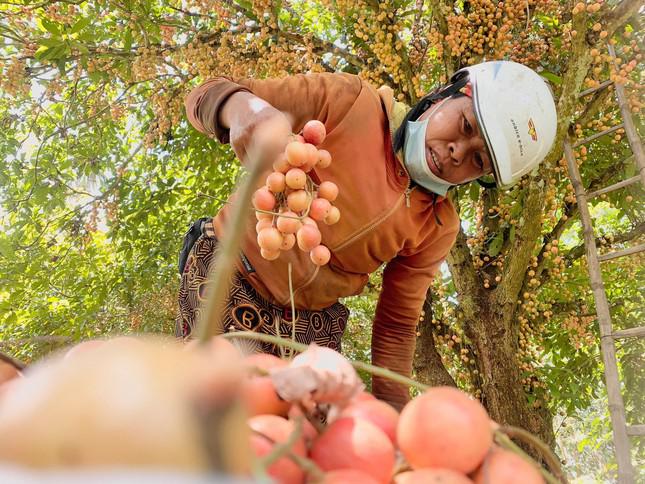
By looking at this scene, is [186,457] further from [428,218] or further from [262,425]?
[428,218]

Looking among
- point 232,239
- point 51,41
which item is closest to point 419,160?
point 232,239

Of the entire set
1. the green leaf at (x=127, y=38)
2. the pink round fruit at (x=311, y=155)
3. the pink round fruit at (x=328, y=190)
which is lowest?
the pink round fruit at (x=328, y=190)

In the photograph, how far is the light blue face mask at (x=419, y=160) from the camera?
1825 mm

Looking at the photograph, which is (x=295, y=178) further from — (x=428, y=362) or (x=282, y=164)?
(x=428, y=362)

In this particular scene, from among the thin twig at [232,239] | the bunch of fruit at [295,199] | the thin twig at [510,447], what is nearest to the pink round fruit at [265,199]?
the bunch of fruit at [295,199]

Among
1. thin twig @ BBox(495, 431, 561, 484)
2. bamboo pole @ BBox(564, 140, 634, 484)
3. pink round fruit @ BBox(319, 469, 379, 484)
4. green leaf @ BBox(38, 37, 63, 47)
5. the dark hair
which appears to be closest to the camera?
pink round fruit @ BBox(319, 469, 379, 484)

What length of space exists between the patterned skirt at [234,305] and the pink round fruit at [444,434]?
1.31 m

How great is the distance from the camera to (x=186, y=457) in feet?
0.85

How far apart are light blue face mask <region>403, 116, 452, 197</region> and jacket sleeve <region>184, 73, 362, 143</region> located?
25 cm

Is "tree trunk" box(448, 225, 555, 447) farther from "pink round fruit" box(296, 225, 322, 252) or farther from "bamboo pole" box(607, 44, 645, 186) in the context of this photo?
"pink round fruit" box(296, 225, 322, 252)

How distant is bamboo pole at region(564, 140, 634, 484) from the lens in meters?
2.71

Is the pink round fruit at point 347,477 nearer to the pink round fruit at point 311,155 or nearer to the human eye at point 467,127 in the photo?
the pink round fruit at point 311,155

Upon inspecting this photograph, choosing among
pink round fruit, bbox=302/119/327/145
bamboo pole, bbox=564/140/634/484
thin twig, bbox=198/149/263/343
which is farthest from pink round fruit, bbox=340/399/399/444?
bamboo pole, bbox=564/140/634/484

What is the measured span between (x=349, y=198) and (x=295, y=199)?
473 mm
